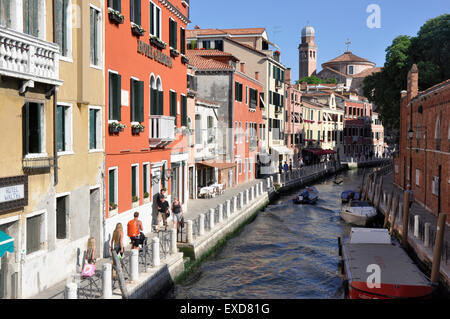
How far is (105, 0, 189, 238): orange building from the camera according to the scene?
1600 cm

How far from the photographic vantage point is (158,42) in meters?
19.7

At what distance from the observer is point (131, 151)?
57.4ft

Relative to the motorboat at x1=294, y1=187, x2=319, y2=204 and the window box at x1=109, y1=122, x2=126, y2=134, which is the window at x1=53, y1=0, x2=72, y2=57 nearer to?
the window box at x1=109, y1=122, x2=126, y2=134

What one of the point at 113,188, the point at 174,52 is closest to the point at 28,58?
the point at 113,188

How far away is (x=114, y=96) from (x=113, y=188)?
2650 mm

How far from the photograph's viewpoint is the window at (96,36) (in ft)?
48.2

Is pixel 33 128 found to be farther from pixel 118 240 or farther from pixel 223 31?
pixel 223 31

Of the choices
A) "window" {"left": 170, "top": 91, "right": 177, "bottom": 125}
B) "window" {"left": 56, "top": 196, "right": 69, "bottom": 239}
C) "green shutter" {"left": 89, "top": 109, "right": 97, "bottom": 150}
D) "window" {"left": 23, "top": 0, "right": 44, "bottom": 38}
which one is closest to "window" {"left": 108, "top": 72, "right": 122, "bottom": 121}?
"green shutter" {"left": 89, "top": 109, "right": 97, "bottom": 150}

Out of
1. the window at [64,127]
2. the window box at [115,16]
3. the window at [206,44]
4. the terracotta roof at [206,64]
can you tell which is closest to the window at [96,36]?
the window box at [115,16]

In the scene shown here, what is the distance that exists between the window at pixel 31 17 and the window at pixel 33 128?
1.50 m

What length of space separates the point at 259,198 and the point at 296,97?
3019cm

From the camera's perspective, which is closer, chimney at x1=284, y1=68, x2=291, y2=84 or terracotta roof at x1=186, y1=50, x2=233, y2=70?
terracotta roof at x1=186, y1=50, x2=233, y2=70

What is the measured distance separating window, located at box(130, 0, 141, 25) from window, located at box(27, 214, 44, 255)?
7.68 m
